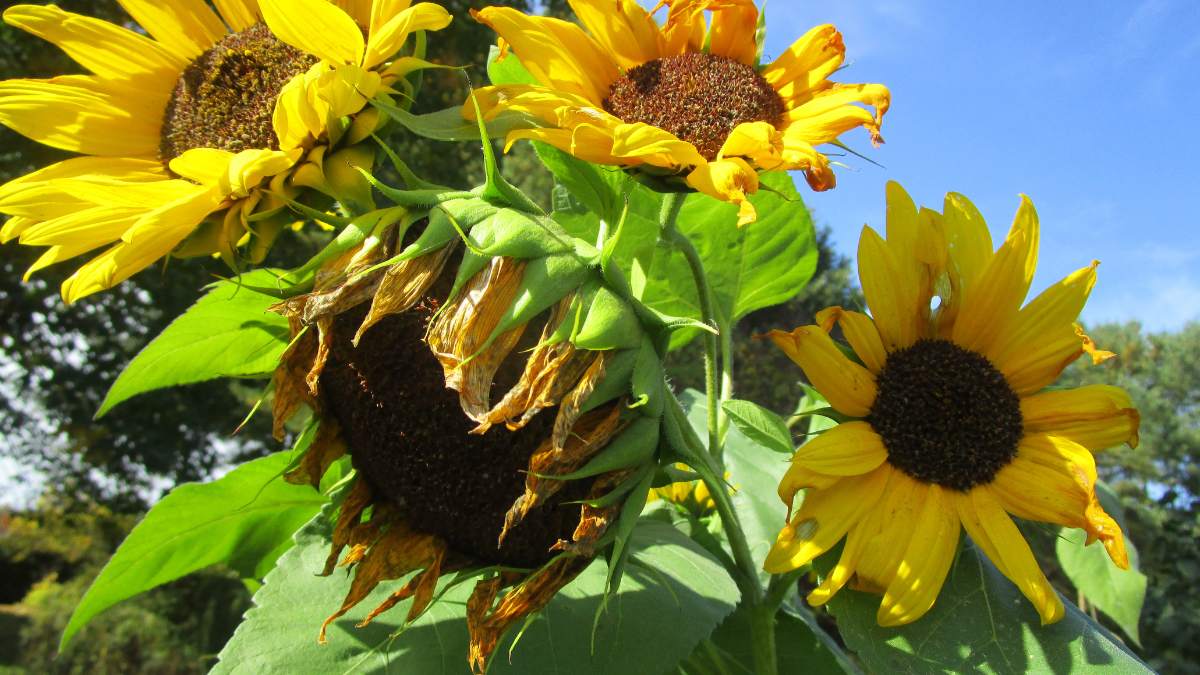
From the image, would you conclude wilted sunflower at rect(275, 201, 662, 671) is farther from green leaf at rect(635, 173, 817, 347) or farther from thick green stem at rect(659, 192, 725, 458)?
green leaf at rect(635, 173, 817, 347)

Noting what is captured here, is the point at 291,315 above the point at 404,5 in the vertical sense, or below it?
below

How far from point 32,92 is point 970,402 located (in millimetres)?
800

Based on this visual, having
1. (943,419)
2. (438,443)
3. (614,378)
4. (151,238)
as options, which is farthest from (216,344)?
(943,419)

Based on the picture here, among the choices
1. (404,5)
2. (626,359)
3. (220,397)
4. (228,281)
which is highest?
(404,5)

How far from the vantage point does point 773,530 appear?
1023mm

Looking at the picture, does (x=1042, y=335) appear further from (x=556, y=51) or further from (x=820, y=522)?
(x=556, y=51)

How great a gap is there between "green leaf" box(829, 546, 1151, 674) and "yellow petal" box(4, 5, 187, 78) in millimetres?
722

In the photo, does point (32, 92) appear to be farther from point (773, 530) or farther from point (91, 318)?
point (91, 318)

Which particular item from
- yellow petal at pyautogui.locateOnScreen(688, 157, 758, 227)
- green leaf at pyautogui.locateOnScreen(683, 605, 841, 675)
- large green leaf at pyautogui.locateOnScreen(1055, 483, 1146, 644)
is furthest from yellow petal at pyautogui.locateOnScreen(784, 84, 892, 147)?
large green leaf at pyautogui.locateOnScreen(1055, 483, 1146, 644)

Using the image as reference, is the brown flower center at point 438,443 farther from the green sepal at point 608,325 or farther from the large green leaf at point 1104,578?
the large green leaf at point 1104,578

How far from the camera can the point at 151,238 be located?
61 cm

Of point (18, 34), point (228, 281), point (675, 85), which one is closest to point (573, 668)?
point (228, 281)

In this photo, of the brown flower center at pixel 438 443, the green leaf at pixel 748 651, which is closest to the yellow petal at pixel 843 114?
the brown flower center at pixel 438 443

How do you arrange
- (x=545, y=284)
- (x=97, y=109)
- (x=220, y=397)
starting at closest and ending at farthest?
(x=545, y=284), (x=97, y=109), (x=220, y=397)
